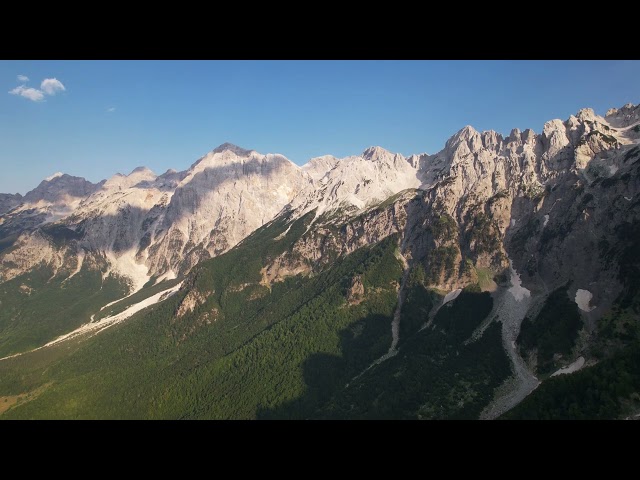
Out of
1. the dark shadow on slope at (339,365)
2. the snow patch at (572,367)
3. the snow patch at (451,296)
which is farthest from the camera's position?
the snow patch at (451,296)

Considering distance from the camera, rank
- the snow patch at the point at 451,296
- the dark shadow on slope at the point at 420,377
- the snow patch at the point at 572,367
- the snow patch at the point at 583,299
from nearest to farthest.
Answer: the snow patch at the point at 572,367
the dark shadow on slope at the point at 420,377
the snow patch at the point at 583,299
the snow patch at the point at 451,296

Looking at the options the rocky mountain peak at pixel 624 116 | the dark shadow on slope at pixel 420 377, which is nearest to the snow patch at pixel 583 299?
the dark shadow on slope at pixel 420 377

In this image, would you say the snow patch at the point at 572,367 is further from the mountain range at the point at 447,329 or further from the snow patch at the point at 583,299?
the snow patch at the point at 583,299

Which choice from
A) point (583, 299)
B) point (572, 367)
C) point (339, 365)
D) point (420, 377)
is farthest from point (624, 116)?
point (339, 365)
